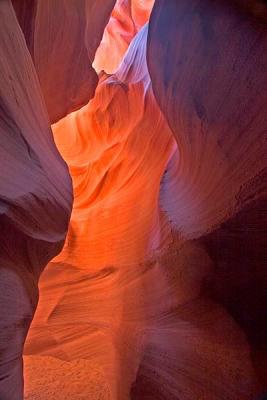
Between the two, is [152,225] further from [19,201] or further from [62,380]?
[62,380]

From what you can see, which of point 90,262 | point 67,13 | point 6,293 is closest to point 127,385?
point 90,262

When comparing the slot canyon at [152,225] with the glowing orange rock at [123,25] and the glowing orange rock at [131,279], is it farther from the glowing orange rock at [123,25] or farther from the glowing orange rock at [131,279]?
the glowing orange rock at [123,25]

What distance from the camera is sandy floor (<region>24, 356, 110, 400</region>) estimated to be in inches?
81.1

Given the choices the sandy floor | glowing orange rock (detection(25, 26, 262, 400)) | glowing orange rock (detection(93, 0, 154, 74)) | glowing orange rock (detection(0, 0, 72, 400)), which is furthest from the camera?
glowing orange rock (detection(93, 0, 154, 74))

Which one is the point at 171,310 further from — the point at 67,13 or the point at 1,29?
the point at 67,13

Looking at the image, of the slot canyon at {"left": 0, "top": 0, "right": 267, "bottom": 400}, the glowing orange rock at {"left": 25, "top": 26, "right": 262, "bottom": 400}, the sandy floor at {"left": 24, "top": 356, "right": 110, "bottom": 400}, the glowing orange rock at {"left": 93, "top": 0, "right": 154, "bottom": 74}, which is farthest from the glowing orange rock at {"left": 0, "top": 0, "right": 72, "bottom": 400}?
the glowing orange rock at {"left": 93, "top": 0, "right": 154, "bottom": 74}

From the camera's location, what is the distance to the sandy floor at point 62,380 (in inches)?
81.1

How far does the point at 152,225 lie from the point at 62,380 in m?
0.92

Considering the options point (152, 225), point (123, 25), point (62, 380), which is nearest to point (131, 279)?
point (152, 225)

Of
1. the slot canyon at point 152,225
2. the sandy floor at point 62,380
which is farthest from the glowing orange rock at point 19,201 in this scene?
the sandy floor at point 62,380

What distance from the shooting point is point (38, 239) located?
132 cm

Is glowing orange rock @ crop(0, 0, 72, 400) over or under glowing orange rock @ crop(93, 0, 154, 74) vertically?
under

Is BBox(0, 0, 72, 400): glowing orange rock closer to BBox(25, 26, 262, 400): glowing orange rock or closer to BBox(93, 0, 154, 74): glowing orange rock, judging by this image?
BBox(25, 26, 262, 400): glowing orange rock

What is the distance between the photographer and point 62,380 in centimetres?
216
